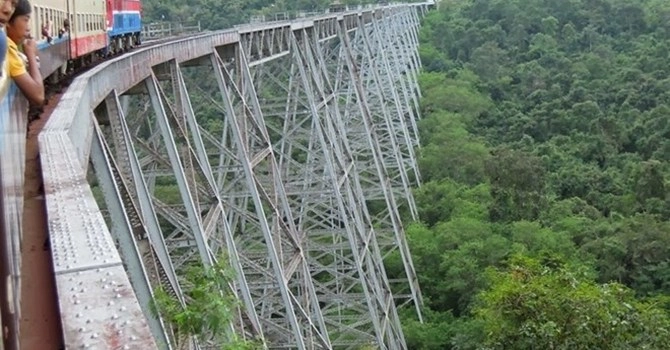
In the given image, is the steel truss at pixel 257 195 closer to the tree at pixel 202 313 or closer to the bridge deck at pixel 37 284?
the tree at pixel 202 313

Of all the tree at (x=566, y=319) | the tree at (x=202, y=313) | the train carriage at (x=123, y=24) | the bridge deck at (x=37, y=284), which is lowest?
the tree at (x=566, y=319)

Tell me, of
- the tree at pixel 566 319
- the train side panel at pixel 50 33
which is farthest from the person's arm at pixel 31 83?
the tree at pixel 566 319

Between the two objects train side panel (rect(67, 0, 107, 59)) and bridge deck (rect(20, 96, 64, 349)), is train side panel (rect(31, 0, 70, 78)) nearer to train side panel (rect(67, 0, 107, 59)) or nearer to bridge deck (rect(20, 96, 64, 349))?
train side panel (rect(67, 0, 107, 59))

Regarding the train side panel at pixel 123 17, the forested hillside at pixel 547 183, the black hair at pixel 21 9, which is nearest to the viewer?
the black hair at pixel 21 9

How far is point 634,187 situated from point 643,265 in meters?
7.35

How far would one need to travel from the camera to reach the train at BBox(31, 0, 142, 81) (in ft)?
33.9

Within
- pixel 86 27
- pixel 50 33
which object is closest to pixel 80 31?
pixel 86 27

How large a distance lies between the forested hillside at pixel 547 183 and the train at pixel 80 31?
678cm

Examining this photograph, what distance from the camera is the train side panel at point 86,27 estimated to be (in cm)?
1394

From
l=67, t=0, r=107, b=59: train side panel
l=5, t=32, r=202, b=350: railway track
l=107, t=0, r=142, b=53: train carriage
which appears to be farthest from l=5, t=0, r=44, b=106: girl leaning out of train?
l=107, t=0, r=142, b=53: train carriage

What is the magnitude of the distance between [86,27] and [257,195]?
5.03 metres

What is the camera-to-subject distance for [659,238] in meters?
25.5

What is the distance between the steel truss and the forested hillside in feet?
5.32

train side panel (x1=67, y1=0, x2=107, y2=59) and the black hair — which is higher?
train side panel (x1=67, y1=0, x2=107, y2=59)
